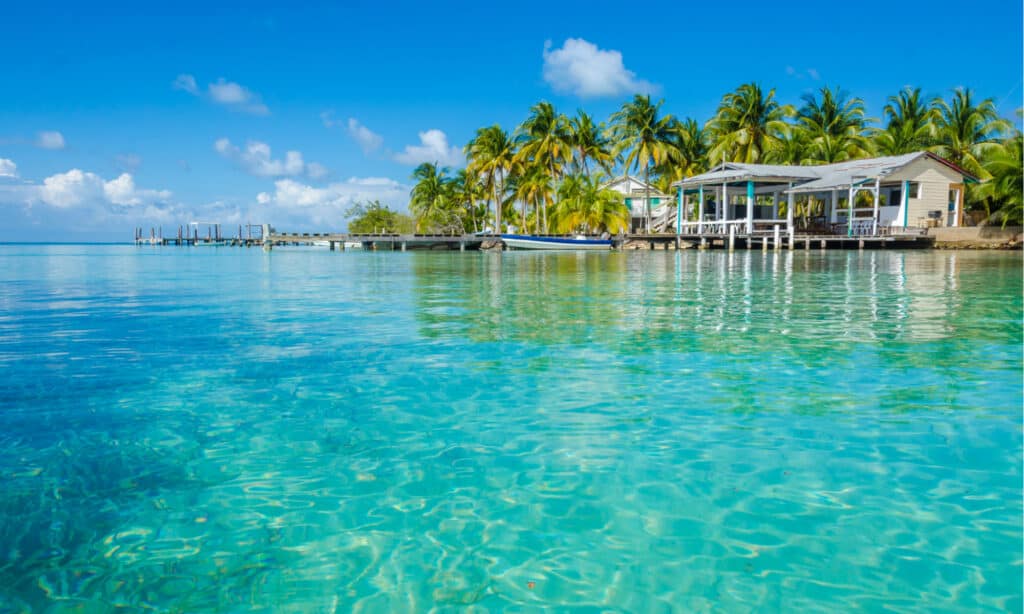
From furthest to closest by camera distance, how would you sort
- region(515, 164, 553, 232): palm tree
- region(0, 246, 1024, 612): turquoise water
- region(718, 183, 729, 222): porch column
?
region(515, 164, 553, 232): palm tree, region(718, 183, 729, 222): porch column, region(0, 246, 1024, 612): turquoise water

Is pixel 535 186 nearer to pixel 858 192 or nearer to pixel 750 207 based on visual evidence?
pixel 750 207

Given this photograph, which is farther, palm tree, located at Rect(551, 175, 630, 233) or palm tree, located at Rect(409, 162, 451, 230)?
palm tree, located at Rect(409, 162, 451, 230)

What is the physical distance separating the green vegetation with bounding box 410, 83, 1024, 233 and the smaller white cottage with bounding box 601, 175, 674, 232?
1240 millimetres

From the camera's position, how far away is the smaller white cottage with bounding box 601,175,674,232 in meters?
56.2

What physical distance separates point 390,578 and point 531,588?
0.59m

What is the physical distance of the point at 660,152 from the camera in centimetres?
4853

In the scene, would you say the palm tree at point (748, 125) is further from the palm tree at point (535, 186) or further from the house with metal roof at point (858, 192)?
the palm tree at point (535, 186)

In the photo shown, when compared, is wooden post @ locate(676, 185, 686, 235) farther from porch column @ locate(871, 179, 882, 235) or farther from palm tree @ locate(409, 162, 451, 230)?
palm tree @ locate(409, 162, 451, 230)

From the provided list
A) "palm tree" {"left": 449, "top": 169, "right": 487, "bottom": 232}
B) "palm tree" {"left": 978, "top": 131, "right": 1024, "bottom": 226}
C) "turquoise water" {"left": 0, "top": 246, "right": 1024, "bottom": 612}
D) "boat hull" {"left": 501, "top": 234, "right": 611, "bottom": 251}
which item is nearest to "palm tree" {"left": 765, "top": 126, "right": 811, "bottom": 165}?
"palm tree" {"left": 978, "top": 131, "right": 1024, "bottom": 226}

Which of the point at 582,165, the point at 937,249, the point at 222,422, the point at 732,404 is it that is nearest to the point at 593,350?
the point at 732,404

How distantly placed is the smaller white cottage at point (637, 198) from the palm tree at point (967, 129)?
733 inches

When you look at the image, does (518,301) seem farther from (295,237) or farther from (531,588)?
(295,237)

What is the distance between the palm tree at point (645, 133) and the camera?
4827cm

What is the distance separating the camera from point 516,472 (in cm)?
407
